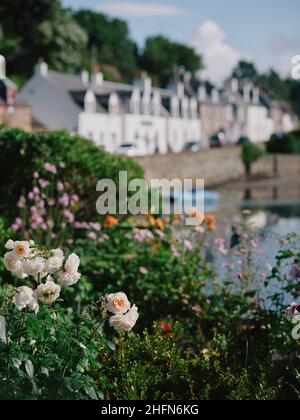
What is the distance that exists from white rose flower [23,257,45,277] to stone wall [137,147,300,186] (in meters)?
32.9

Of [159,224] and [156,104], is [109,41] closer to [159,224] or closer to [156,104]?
[156,104]

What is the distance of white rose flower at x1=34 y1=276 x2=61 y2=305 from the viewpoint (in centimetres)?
495

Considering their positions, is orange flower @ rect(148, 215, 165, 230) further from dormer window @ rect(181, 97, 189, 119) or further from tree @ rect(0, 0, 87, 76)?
dormer window @ rect(181, 97, 189, 119)

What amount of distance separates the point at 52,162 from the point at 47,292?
5858 millimetres

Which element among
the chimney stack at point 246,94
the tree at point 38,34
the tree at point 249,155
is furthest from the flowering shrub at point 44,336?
the chimney stack at point 246,94

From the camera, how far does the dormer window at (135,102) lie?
2389 inches

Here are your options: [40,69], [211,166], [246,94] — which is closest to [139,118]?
[40,69]

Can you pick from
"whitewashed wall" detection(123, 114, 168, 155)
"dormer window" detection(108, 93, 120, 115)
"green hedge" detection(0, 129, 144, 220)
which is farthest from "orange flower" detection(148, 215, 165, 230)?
"whitewashed wall" detection(123, 114, 168, 155)

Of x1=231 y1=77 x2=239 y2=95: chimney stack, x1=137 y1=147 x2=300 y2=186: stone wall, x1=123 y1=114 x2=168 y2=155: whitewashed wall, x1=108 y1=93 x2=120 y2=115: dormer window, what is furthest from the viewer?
x1=231 y1=77 x2=239 y2=95: chimney stack

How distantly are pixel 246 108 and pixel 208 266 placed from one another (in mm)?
88194

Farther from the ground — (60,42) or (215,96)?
(215,96)

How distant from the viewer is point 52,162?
1068 cm
